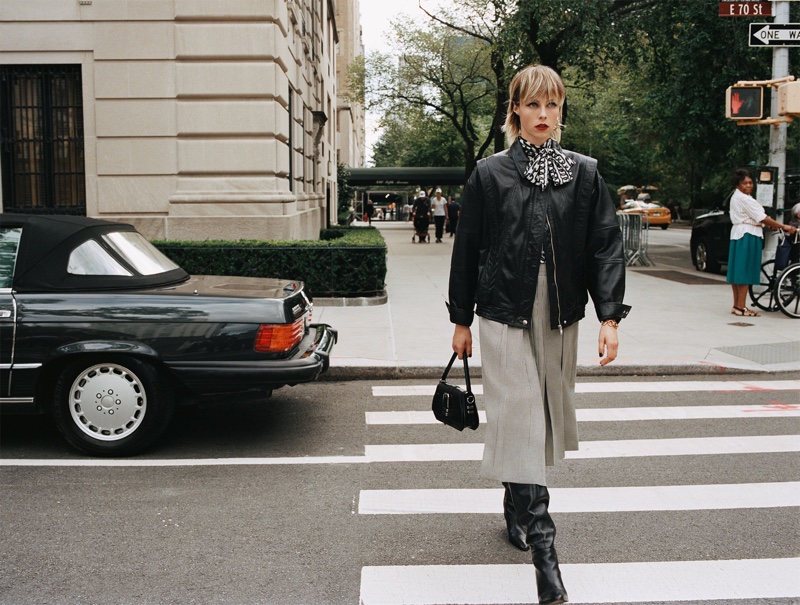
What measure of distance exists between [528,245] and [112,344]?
119 inches

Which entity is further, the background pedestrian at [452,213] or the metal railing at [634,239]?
the background pedestrian at [452,213]

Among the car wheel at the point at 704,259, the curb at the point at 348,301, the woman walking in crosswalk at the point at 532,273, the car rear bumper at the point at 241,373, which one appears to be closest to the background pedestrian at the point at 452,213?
the car wheel at the point at 704,259

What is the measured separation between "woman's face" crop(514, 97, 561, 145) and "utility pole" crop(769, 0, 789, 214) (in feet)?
36.1

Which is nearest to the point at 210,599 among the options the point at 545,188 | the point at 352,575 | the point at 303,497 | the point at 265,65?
the point at 352,575

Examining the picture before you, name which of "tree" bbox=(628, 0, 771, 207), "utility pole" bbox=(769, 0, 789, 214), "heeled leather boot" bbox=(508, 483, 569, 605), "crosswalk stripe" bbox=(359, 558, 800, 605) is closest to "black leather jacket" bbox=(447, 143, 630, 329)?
"heeled leather boot" bbox=(508, 483, 569, 605)

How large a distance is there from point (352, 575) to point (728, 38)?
1689cm

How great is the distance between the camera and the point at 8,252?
5.80 meters

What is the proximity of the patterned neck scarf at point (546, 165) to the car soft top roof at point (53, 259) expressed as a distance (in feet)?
10.6

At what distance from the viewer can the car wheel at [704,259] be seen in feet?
61.3

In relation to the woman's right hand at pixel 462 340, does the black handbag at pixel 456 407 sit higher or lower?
lower

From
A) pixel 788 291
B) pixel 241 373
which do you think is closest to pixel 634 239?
pixel 788 291

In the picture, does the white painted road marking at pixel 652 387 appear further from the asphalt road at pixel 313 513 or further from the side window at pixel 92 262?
the side window at pixel 92 262

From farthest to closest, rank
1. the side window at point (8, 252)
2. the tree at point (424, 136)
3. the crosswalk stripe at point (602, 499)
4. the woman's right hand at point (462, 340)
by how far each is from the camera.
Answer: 1. the tree at point (424, 136)
2. the side window at point (8, 252)
3. the crosswalk stripe at point (602, 499)
4. the woman's right hand at point (462, 340)

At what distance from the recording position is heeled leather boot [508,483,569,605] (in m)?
3.49
